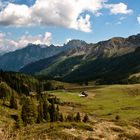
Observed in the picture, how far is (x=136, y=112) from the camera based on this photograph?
186 m

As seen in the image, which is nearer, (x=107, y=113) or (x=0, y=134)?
(x=0, y=134)

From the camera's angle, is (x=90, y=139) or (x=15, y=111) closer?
(x=90, y=139)

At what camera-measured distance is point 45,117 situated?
459 ft

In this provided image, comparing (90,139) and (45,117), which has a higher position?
(90,139)

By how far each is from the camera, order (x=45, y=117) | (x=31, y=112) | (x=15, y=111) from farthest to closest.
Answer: (x=15, y=111) → (x=45, y=117) → (x=31, y=112)

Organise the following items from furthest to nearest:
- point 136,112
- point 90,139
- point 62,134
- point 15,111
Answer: point 136,112, point 15,111, point 62,134, point 90,139

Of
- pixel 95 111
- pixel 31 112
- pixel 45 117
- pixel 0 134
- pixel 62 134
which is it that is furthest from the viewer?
pixel 95 111

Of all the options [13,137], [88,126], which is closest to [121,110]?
[88,126]

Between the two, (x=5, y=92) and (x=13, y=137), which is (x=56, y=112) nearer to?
(x=5, y=92)

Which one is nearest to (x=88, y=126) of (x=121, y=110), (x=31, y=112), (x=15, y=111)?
(x=31, y=112)

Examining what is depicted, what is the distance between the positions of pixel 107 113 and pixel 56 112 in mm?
56517

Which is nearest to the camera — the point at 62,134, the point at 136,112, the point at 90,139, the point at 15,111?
the point at 90,139

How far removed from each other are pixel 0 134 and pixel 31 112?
114699 mm

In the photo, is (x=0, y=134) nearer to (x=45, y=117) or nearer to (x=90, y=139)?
(x=90, y=139)
